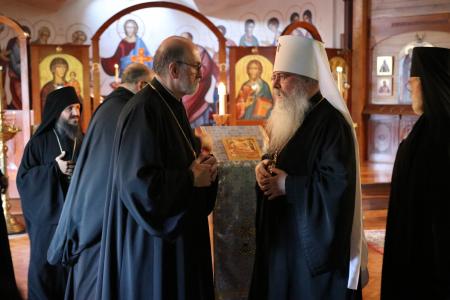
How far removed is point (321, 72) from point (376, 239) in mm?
3642

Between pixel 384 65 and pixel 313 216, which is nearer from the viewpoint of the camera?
pixel 313 216

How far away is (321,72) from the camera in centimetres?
249

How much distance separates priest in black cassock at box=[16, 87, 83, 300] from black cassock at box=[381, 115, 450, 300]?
217 centimetres

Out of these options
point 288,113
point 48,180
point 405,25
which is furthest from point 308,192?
point 405,25

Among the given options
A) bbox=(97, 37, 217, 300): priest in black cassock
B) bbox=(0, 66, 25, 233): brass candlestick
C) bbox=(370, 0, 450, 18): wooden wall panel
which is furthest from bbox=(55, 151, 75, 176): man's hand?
bbox=(370, 0, 450, 18): wooden wall panel

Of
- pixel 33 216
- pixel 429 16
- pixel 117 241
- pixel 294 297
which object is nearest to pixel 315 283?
pixel 294 297

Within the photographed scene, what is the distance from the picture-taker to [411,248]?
306 centimetres

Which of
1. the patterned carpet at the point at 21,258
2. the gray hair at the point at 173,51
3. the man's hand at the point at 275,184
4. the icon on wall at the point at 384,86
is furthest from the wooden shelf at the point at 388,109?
the gray hair at the point at 173,51

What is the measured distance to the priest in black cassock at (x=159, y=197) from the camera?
6.87 feet

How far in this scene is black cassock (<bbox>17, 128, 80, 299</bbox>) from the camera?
11.0 feet

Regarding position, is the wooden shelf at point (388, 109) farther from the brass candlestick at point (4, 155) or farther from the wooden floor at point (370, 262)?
the brass candlestick at point (4, 155)

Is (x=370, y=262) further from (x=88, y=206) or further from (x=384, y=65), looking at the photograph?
(x=384, y=65)

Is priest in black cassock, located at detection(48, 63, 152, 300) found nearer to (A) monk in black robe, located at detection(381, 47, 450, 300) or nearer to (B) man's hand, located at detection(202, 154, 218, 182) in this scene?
(B) man's hand, located at detection(202, 154, 218, 182)

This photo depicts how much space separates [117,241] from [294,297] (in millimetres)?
895
